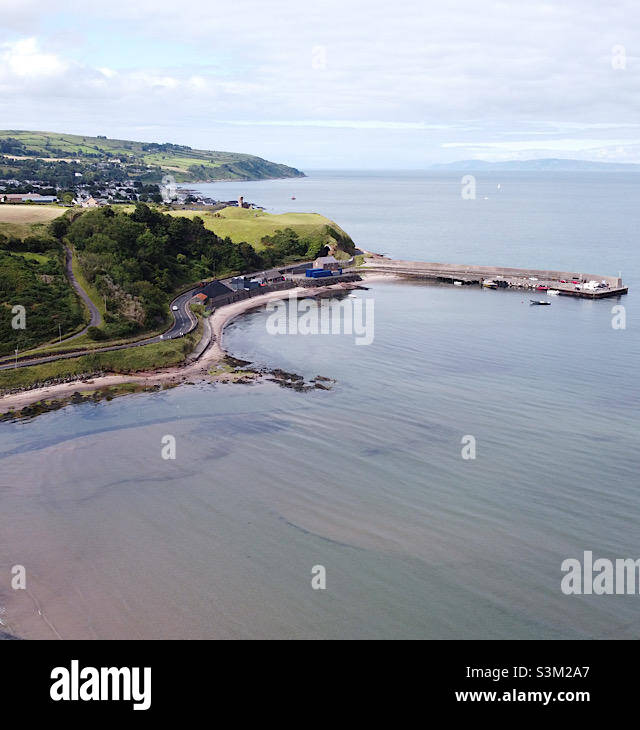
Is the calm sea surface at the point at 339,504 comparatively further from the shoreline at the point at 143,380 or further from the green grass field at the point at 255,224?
the green grass field at the point at 255,224

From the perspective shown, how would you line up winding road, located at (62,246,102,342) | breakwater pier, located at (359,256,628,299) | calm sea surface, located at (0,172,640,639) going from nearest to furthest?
calm sea surface, located at (0,172,640,639) → winding road, located at (62,246,102,342) → breakwater pier, located at (359,256,628,299)

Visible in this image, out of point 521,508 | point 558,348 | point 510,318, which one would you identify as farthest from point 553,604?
point 510,318

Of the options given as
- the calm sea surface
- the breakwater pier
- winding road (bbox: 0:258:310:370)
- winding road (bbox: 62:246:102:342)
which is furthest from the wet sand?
the breakwater pier

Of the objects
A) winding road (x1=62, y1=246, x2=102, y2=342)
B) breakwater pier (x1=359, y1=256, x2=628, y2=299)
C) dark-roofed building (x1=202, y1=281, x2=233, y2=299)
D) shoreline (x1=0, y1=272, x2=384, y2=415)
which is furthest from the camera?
breakwater pier (x1=359, y1=256, x2=628, y2=299)

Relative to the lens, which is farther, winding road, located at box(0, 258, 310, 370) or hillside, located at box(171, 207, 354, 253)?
hillside, located at box(171, 207, 354, 253)

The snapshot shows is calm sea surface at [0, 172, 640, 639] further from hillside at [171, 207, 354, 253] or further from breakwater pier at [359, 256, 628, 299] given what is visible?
hillside at [171, 207, 354, 253]

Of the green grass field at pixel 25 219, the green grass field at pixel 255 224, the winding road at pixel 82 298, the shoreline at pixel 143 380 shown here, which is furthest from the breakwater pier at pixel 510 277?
the green grass field at pixel 25 219
